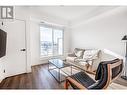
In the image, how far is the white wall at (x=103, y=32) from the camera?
2.42m

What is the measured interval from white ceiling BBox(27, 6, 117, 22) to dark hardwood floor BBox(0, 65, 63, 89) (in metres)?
1.29

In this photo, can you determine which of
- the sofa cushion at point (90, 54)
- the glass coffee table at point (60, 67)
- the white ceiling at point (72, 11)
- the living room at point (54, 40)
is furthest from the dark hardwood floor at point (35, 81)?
the white ceiling at point (72, 11)

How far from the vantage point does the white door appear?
2.62m

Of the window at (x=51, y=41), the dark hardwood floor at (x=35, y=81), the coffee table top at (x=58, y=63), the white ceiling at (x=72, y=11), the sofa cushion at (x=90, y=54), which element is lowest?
the dark hardwood floor at (x=35, y=81)

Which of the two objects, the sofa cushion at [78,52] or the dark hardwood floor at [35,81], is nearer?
the dark hardwood floor at [35,81]

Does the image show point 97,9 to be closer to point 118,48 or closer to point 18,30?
point 118,48

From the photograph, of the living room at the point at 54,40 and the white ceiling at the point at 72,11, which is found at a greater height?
the white ceiling at the point at 72,11

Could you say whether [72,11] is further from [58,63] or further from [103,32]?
[58,63]

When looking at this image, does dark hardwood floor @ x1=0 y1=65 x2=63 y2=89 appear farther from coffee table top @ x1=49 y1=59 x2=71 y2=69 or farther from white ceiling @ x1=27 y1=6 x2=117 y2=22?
white ceiling @ x1=27 y1=6 x2=117 y2=22

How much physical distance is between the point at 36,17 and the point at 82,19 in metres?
1.05

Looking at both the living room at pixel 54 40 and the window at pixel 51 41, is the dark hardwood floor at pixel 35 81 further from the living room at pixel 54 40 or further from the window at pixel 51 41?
the window at pixel 51 41

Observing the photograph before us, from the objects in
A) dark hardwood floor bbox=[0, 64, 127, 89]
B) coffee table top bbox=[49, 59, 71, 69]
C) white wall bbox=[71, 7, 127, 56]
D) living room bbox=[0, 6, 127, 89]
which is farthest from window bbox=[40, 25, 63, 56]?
dark hardwood floor bbox=[0, 64, 127, 89]

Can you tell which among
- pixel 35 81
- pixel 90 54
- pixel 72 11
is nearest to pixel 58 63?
pixel 35 81
